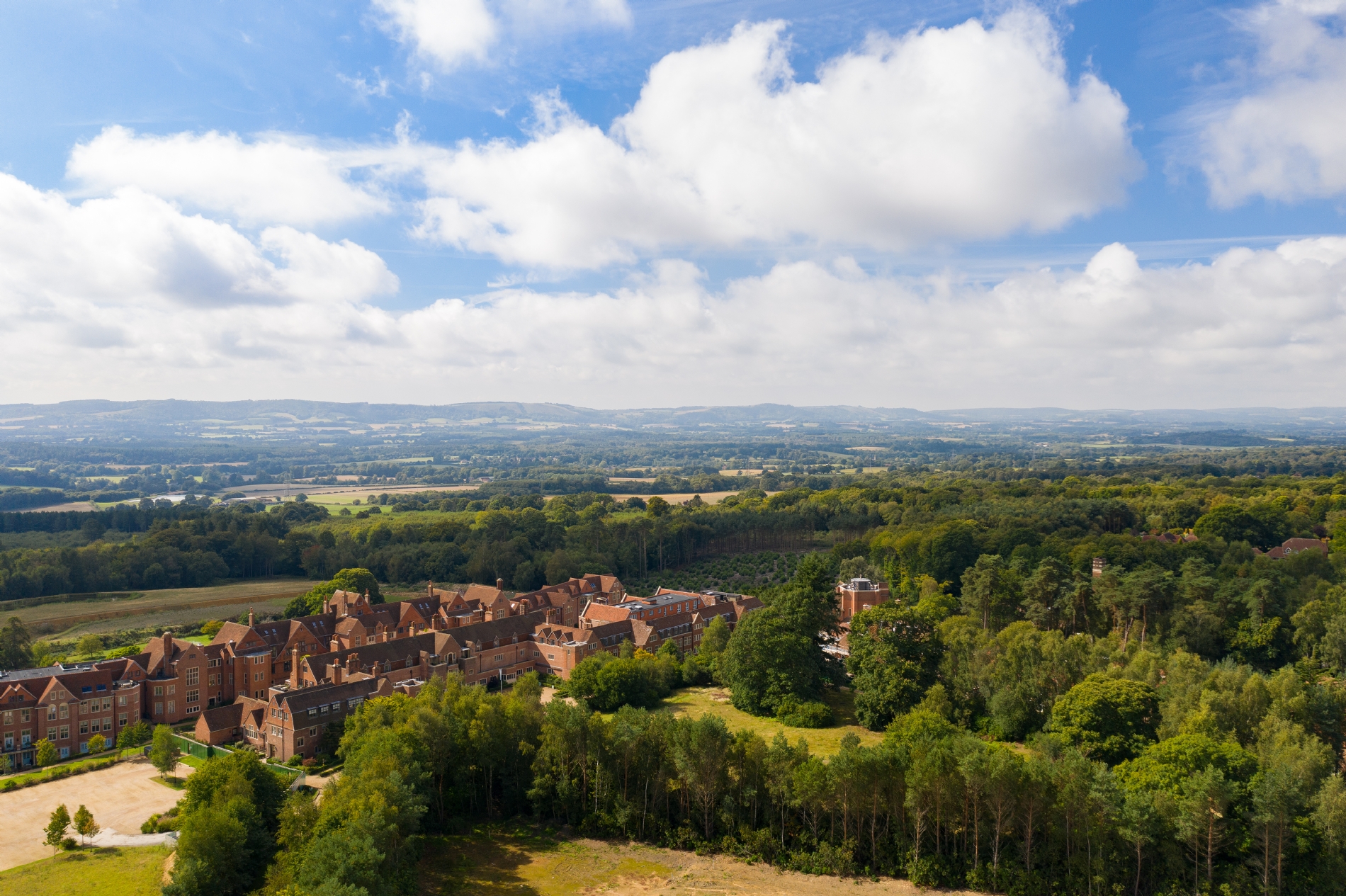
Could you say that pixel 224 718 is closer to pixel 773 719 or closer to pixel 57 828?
pixel 57 828

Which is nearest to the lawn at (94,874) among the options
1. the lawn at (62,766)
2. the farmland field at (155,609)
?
the lawn at (62,766)

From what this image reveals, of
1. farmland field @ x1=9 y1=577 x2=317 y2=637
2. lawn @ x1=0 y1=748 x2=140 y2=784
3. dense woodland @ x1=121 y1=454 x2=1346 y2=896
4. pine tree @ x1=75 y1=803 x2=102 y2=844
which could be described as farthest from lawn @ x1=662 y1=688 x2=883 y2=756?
farmland field @ x1=9 y1=577 x2=317 y2=637

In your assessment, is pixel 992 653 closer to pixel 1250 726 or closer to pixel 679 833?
pixel 1250 726

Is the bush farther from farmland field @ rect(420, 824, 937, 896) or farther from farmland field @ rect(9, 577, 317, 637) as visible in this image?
farmland field @ rect(9, 577, 317, 637)

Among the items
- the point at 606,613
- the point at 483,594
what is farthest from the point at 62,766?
the point at 606,613

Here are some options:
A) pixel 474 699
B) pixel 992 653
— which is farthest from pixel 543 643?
pixel 992 653
